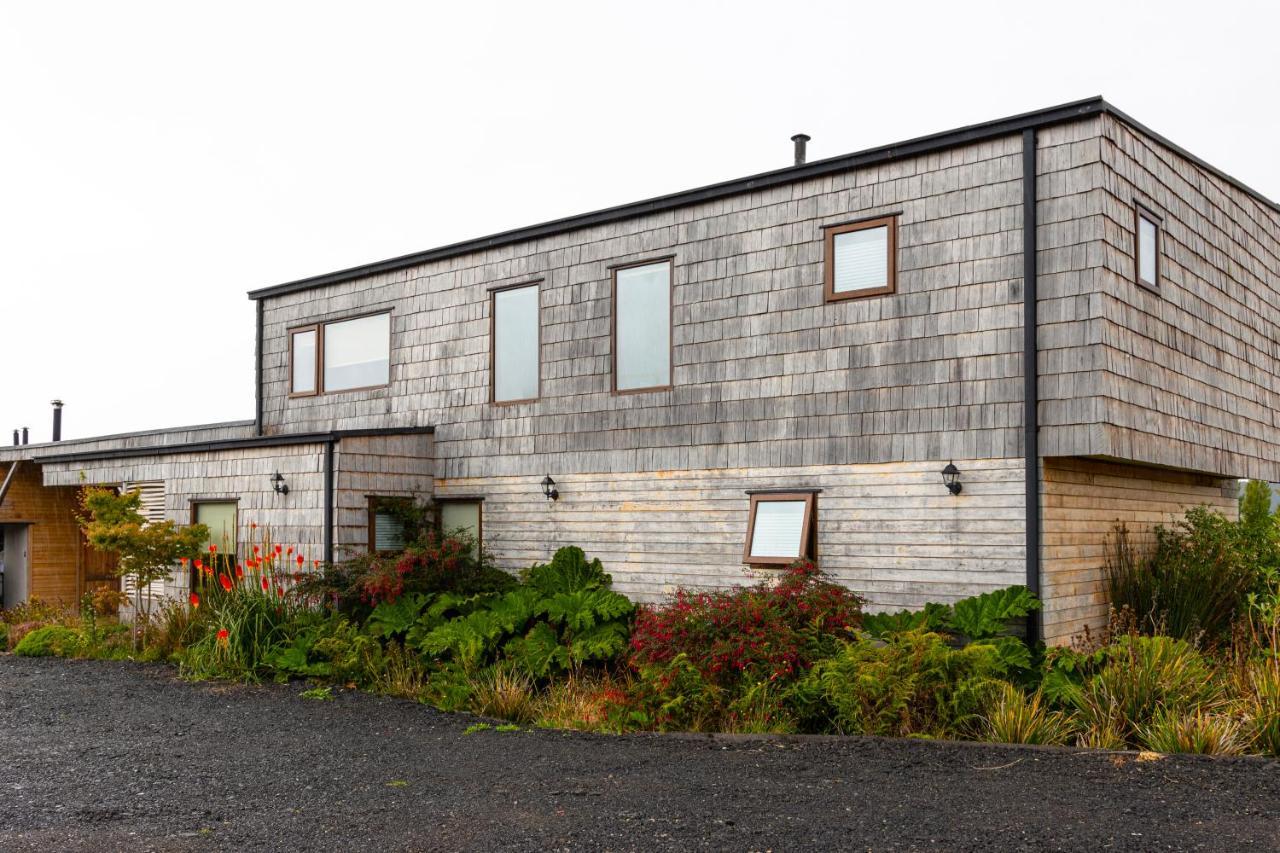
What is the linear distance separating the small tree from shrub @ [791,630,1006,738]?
900 cm

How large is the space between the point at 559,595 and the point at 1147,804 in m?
6.95

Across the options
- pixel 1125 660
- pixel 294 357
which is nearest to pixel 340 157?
pixel 294 357

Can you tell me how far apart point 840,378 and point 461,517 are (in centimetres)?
561

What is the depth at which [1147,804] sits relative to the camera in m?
6.39

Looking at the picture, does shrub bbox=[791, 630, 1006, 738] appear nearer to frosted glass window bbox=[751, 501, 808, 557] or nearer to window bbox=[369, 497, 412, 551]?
frosted glass window bbox=[751, 501, 808, 557]

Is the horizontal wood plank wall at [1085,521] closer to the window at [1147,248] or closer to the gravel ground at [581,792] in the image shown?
the window at [1147,248]

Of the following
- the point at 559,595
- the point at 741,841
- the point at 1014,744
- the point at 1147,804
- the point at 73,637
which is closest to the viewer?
the point at 741,841

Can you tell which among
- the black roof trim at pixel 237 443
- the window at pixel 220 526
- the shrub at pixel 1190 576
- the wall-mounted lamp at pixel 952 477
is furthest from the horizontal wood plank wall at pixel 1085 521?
the window at pixel 220 526

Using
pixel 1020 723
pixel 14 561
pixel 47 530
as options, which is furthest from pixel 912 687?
pixel 14 561

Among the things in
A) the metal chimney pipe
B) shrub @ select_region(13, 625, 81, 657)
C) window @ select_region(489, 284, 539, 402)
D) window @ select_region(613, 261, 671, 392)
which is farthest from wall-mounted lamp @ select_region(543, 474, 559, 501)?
shrub @ select_region(13, 625, 81, 657)

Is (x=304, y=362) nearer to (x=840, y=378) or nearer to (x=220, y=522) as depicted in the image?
(x=220, y=522)

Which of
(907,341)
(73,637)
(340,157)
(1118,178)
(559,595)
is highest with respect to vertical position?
(340,157)

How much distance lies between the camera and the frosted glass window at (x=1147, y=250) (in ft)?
35.9

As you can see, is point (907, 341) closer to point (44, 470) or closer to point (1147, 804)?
point (1147, 804)
